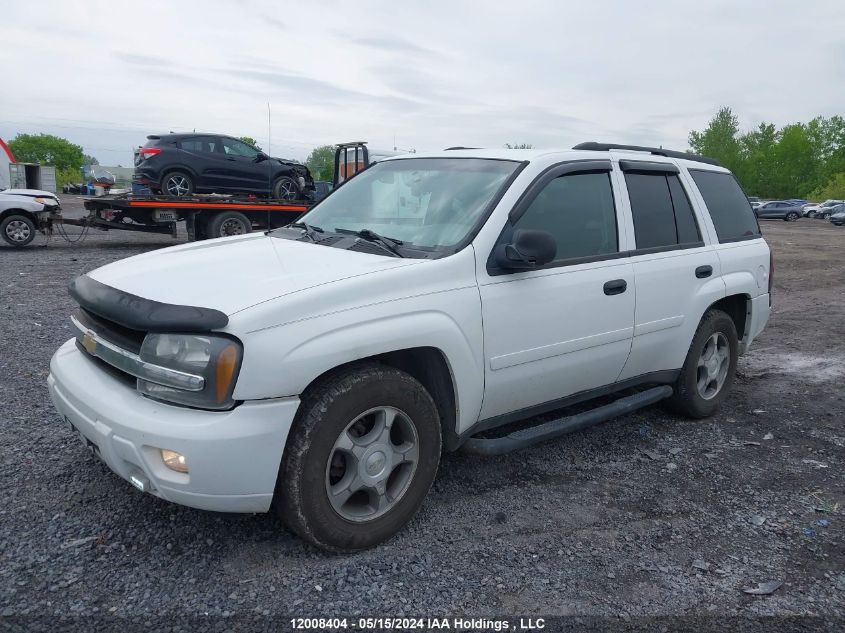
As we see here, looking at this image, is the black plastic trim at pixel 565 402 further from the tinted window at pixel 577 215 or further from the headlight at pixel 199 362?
the headlight at pixel 199 362

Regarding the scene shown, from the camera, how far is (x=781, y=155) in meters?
94.5

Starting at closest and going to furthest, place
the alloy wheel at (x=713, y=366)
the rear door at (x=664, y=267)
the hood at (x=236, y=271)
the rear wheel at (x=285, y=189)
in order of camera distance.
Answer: the hood at (x=236, y=271), the rear door at (x=664, y=267), the alloy wheel at (x=713, y=366), the rear wheel at (x=285, y=189)

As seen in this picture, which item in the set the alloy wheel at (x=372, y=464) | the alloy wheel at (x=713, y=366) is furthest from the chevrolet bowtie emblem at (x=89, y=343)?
the alloy wheel at (x=713, y=366)

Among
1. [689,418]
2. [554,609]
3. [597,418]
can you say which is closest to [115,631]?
[554,609]

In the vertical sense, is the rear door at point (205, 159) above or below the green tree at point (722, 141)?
below

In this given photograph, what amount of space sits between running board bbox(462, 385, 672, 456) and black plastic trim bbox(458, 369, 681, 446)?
0.20 feet

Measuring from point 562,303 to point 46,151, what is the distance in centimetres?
14247

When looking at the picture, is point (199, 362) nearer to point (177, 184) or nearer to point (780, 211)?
point (177, 184)

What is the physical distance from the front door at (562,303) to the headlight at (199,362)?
1220mm

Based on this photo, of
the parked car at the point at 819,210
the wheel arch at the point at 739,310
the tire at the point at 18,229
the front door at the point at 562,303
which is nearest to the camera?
the front door at the point at 562,303

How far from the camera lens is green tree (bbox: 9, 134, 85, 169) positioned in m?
121

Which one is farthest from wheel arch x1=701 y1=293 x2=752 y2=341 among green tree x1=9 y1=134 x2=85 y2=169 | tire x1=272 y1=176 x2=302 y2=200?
green tree x1=9 y1=134 x2=85 y2=169

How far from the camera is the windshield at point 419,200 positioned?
3.40m

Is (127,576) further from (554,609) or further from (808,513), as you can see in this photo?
(808,513)
